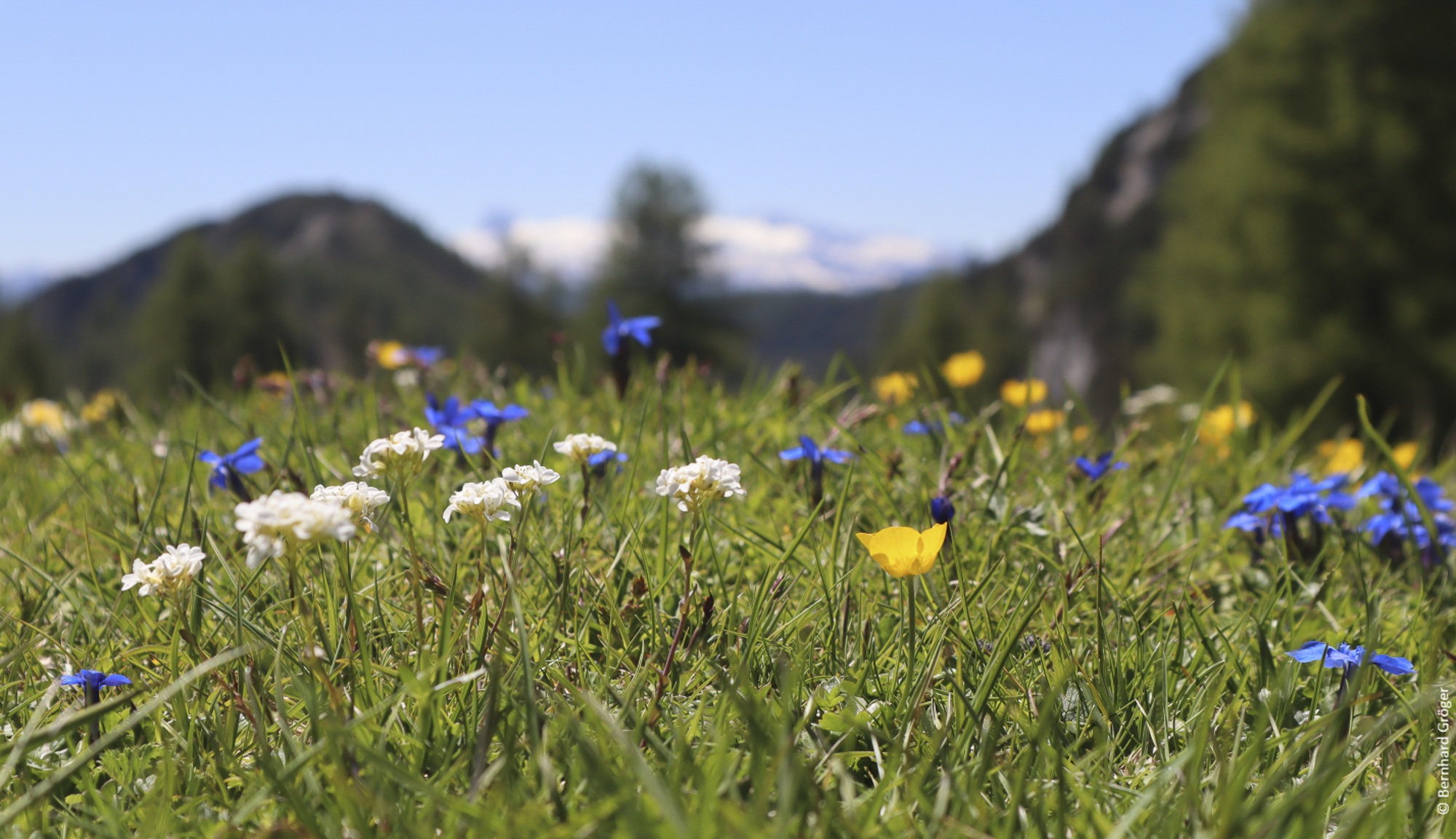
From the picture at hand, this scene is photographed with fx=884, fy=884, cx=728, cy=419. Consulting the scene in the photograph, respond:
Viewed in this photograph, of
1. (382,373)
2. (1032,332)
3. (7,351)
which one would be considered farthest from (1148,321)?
(7,351)

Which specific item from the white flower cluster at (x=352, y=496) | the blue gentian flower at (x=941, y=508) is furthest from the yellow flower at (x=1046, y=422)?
the white flower cluster at (x=352, y=496)

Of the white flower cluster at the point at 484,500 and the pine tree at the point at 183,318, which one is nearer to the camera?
the white flower cluster at the point at 484,500

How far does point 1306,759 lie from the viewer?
1.52 meters

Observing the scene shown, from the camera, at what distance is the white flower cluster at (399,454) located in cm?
145

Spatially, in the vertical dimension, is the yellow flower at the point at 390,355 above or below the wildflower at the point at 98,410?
above

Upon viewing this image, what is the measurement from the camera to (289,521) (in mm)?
1167

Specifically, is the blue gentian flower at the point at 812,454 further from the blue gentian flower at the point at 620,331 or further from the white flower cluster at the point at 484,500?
the white flower cluster at the point at 484,500

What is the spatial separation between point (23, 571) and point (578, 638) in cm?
144

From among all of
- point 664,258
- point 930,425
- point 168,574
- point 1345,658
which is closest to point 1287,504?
point 1345,658

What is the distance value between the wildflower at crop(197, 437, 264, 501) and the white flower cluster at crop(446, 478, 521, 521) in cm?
79

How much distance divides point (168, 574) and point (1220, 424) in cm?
381

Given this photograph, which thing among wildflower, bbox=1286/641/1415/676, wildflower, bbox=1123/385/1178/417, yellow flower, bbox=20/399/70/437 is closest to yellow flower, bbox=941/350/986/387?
wildflower, bbox=1123/385/1178/417

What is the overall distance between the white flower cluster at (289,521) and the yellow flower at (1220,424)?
10.1ft

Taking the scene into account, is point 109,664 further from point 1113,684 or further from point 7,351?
point 7,351
